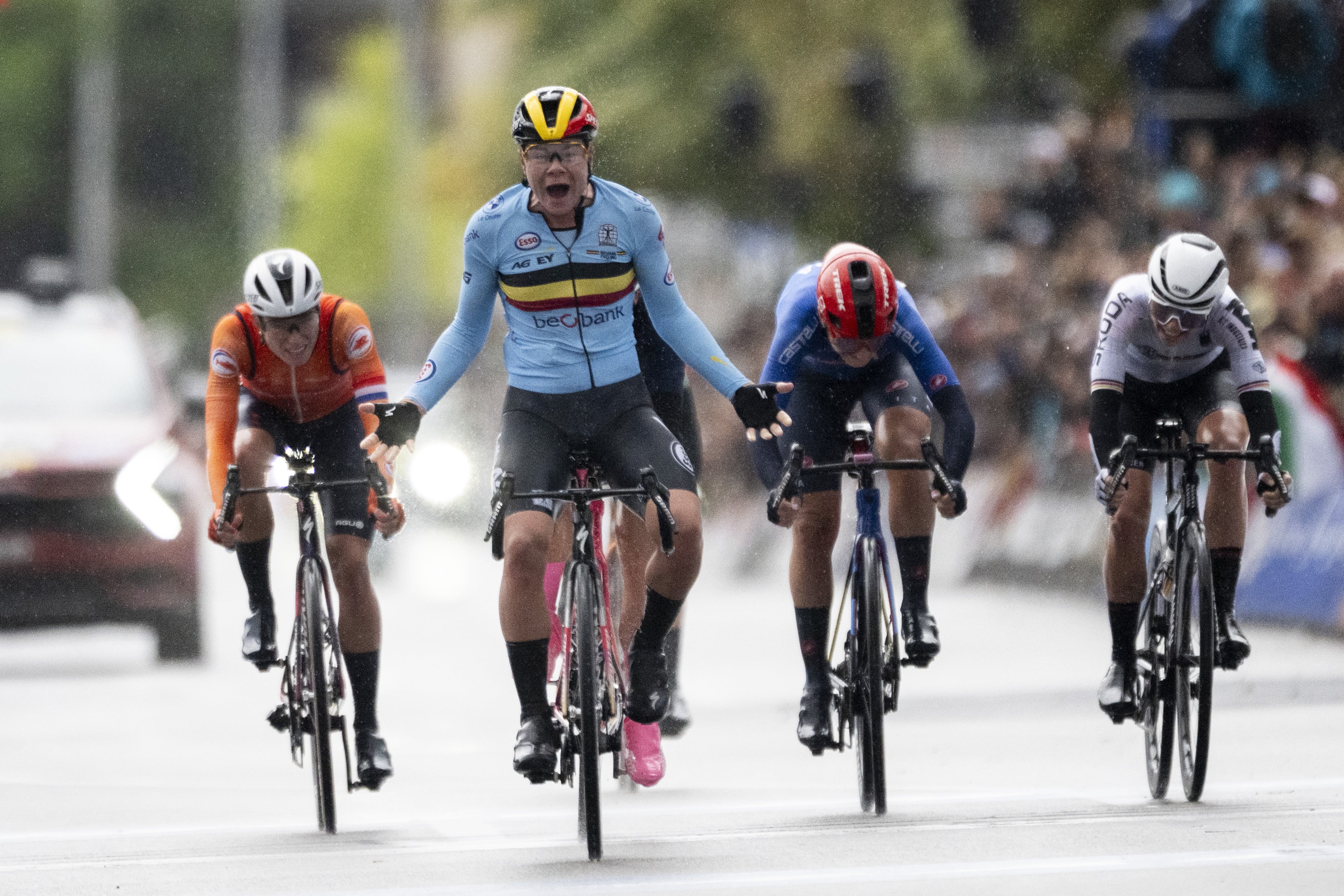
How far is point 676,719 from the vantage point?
34.4ft

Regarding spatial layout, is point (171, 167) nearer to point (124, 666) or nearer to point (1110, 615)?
point (124, 666)

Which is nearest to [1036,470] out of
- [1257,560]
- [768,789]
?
[1257,560]

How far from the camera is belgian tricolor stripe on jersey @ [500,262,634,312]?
29.1 feet

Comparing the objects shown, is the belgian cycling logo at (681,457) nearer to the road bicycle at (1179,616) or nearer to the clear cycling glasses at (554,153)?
the clear cycling glasses at (554,153)

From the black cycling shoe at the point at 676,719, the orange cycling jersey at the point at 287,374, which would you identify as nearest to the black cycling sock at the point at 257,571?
the orange cycling jersey at the point at 287,374

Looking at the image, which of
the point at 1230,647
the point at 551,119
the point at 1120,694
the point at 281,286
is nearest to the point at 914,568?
the point at 1120,694

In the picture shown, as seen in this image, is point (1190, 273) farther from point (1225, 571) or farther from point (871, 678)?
point (871, 678)

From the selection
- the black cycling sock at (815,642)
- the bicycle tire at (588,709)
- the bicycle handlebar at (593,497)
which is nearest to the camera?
the bicycle tire at (588,709)

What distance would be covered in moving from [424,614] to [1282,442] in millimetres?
8219

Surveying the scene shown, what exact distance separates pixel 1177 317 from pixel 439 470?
10391 millimetres

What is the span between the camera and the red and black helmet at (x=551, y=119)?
8703 millimetres

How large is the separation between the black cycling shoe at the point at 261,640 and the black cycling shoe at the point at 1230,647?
11.3ft

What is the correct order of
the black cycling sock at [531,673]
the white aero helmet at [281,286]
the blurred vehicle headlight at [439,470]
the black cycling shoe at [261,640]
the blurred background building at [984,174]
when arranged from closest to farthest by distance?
the black cycling sock at [531,673] → the white aero helmet at [281,286] → the black cycling shoe at [261,640] → the blurred background building at [984,174] → the blurred vehicle headlight at [439,470]

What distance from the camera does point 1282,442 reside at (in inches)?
622
